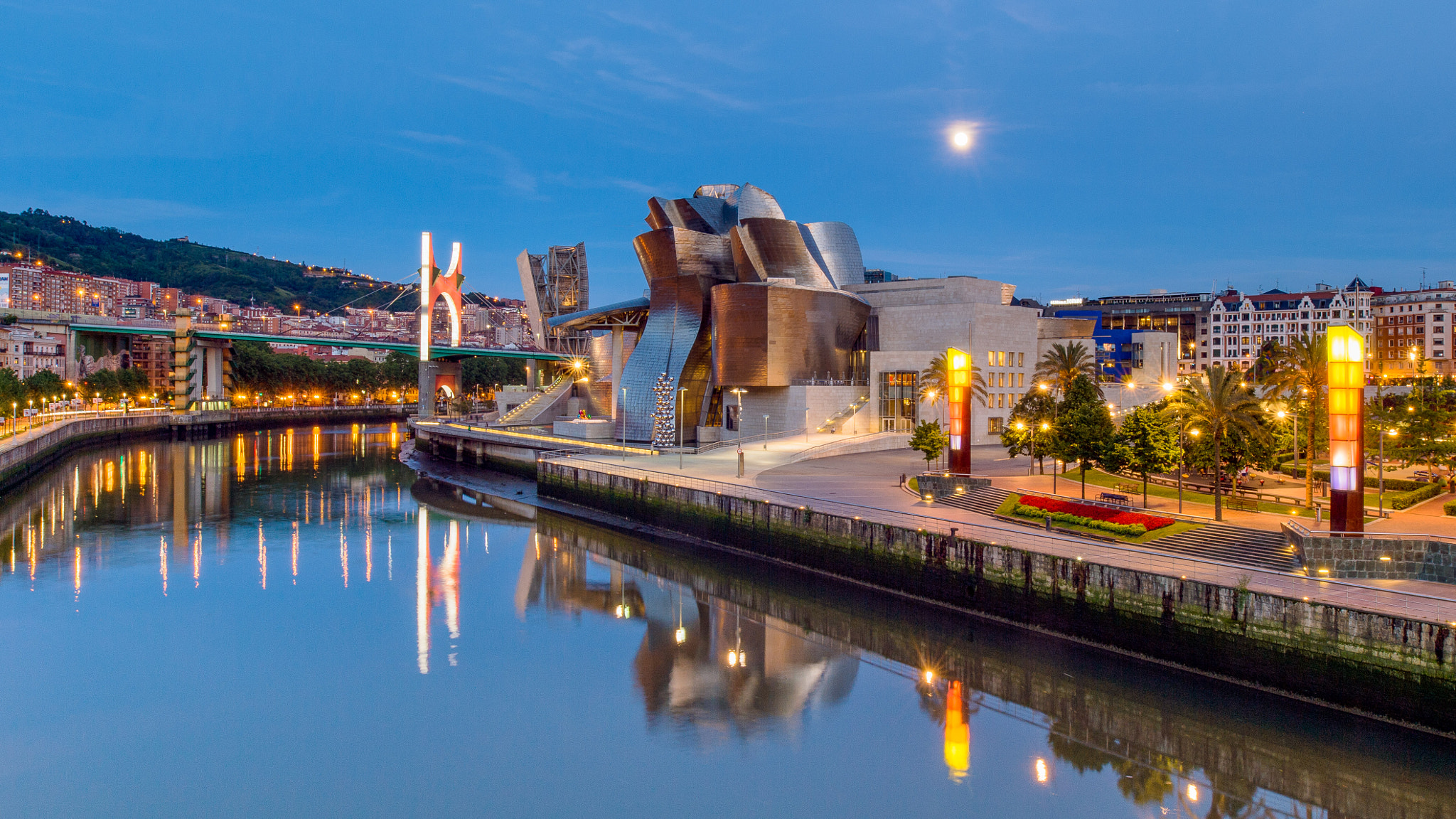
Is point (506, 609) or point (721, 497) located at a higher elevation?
point (721, 497)

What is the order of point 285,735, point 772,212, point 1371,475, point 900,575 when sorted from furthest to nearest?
point 772,212, point 1371,475, point 900,575, point 285,735

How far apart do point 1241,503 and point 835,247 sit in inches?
1630

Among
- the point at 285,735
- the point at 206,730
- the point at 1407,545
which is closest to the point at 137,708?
the point at 206,730

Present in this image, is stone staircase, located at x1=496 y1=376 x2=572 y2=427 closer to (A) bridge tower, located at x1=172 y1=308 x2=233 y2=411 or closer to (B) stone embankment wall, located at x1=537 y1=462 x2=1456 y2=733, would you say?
(A) bridge tower, located at x1=172 y1=308 x2=233 y2=411

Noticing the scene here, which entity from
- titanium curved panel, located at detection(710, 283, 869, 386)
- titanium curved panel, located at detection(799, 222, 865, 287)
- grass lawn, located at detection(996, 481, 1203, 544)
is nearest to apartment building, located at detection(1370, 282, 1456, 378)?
titanium curved panel, located at detection(799, 222, 865, 287)

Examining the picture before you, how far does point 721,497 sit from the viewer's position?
102ft

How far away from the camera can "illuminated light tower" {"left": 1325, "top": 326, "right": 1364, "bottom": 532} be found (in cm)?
1848

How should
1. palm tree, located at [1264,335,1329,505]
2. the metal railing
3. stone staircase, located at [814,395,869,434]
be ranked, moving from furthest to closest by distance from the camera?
stone staircase, located at [814,395,869,434] → palm tree, located at [1264,335,1329,505] → the metal railing

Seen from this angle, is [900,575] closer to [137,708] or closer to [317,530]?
[137,708]

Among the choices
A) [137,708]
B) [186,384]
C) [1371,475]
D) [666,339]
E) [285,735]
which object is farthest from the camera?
[186,384]

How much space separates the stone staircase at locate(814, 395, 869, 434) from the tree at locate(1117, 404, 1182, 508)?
974 inches

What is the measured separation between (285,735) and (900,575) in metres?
14.6

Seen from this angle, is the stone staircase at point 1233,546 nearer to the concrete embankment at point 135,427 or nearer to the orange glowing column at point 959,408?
the orange glowing column at point 959,408

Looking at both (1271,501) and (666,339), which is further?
(666,339)
